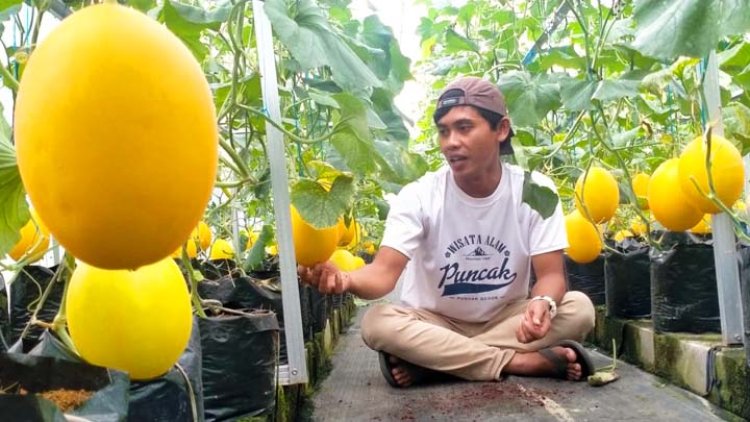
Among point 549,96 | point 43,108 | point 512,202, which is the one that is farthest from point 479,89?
point 43,108

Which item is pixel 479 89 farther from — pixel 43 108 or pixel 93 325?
pixel 43 108

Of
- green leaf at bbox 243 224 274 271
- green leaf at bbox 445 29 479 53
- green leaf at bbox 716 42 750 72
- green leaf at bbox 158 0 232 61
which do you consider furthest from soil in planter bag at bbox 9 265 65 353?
green leaf at bbox 716 42 750 72

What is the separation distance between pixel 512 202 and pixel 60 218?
1.88m

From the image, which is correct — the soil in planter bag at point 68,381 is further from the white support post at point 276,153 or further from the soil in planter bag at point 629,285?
the soil in planter bag at point 629,285

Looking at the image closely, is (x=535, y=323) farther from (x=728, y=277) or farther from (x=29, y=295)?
(x=29, y=295)

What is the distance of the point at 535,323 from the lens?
187 centimetres

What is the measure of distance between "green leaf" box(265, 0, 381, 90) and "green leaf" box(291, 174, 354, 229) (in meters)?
0.37

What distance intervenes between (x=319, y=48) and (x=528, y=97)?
46.4 inches

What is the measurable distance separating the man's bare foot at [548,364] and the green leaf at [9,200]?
5.07 feet

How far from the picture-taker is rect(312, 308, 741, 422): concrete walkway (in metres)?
1.68

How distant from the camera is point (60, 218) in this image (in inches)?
16.9

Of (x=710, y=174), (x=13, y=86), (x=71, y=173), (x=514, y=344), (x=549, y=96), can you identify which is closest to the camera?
(x=71, y=173)

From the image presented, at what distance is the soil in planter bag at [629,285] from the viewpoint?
292 centimetres

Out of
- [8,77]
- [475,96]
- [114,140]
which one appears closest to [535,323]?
[475,96]
